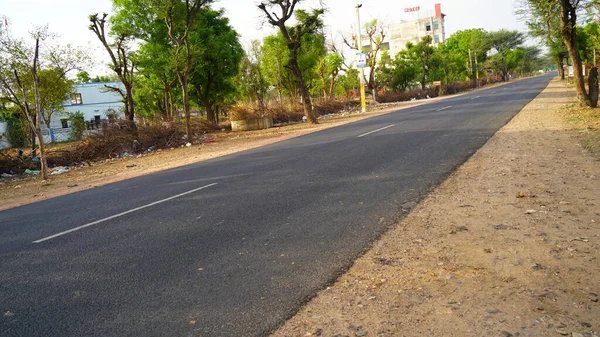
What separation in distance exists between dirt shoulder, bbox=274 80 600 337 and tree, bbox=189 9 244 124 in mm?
27008

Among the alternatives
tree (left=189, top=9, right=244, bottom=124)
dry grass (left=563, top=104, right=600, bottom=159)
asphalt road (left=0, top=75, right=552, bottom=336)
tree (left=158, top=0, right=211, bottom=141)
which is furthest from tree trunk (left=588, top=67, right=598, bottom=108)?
tree (left=189, top=9, right=244, bottom=124)

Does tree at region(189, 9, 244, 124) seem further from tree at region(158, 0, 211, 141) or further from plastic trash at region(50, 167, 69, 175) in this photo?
plastic trash at region(50, 167, 69, 175)

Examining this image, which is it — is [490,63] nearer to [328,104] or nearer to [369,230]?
[328,104]

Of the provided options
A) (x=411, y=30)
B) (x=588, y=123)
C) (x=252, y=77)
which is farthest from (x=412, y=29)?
(x=588, y=123)

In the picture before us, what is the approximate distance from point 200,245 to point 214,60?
29.2 m

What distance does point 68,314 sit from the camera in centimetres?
393

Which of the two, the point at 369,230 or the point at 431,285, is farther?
the point at 369,230

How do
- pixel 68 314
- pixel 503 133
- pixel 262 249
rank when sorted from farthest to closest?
pixel 503 133 < pixel 262 249 < pixel 68 314

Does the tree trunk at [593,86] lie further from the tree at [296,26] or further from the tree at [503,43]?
the tree at [503,43]

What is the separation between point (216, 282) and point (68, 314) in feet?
4.17

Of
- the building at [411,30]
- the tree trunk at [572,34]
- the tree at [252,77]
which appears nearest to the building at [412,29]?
the building at [411,30]

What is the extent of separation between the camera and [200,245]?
551cm

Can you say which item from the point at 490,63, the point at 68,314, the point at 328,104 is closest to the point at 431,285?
the point at 68,314

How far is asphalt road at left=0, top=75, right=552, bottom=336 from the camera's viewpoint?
150 inches
